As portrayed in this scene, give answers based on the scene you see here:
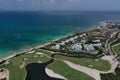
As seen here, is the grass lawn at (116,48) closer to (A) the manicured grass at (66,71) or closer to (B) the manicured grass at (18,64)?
(A) the manicured grass at (66,71)

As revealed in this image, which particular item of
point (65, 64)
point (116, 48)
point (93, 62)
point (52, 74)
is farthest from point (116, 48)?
point (52, 74)

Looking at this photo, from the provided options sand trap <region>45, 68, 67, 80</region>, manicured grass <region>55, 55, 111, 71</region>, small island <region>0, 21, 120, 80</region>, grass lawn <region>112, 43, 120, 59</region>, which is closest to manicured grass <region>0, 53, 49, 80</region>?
small island <region>0, 21, 120, 80</region>

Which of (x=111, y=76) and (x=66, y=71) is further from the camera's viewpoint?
(x=66, y=71)

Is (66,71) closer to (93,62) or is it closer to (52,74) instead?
→ (52,74)

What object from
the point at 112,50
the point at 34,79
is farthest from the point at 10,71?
the point at 112,50

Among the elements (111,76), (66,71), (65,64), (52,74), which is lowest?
(52,74)

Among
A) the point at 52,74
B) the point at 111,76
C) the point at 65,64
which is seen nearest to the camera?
the point at 111,76
